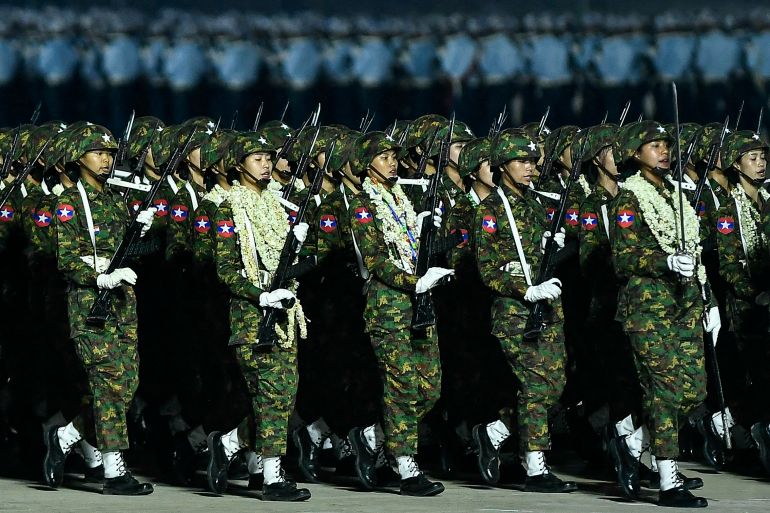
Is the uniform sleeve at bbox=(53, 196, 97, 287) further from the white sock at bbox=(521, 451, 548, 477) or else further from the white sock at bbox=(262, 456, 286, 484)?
the white sock at bbox=(521, 451, 548, 477)

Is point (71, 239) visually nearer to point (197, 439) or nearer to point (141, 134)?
point (197, 439)

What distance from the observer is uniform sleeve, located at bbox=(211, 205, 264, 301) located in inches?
527

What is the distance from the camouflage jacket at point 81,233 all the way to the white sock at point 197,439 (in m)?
1.28

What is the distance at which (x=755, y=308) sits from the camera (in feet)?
48.1

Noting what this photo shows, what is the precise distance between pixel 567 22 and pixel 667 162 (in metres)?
10.2

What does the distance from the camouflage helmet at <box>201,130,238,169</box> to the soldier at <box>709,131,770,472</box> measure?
116 inches

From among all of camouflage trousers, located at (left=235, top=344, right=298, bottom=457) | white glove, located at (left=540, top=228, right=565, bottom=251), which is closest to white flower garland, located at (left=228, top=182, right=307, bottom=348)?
camouflage trousers, located at (left=235, top=344, right=298, bottom=457)

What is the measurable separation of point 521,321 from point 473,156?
1.17 metres

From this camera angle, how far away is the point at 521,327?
13.6 m

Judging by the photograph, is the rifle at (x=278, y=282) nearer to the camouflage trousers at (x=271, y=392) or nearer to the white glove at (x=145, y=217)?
the camouflage trousers at (x=271, y=392)

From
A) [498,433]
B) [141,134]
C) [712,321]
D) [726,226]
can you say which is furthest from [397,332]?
[141,134]

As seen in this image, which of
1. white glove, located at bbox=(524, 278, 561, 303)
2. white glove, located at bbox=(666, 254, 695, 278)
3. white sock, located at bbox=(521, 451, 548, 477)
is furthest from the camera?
white sock, located at bbox=(521, 451, 548, 477)

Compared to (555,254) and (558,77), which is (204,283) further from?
(558,77)

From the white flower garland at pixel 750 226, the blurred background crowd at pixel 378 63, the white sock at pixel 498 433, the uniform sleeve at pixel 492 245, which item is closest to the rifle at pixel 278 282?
the uniform sleeve at pixel 492 245
